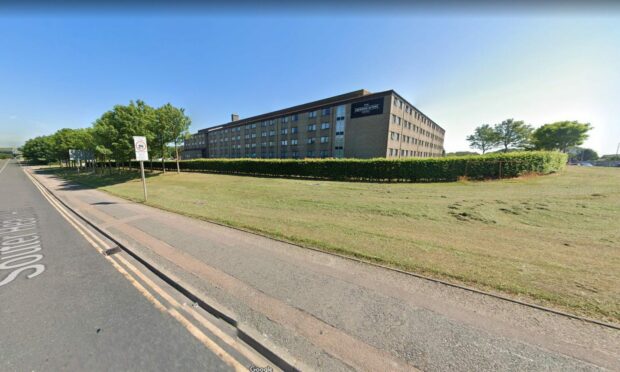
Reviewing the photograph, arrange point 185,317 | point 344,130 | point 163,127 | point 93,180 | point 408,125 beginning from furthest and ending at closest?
1. point 408,125
2. point 344,130
3. point 163,127
4. point 93,180
5. point 185,317

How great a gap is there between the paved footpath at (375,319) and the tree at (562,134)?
63.1 metres

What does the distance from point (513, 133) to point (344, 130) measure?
48557 millimetres

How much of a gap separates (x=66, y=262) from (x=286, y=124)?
41.8m

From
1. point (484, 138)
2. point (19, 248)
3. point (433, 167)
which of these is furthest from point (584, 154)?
point (19, 248)

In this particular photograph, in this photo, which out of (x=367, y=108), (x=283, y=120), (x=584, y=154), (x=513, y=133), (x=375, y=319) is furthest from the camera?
(x=584, y=154)

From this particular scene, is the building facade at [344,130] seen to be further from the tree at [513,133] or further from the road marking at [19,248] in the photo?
the road marking at [19,248]

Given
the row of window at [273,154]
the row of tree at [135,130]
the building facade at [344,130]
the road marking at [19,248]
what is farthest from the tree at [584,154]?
the road marking at [19,248]

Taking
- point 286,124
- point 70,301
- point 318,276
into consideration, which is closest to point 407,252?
point 318,276

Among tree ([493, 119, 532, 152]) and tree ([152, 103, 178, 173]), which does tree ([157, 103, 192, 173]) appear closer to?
tree ([152, 103, 178, 173])

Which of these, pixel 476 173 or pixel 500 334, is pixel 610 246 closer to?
pixel 500 334

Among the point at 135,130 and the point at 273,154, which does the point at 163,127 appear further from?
the point at 273,154

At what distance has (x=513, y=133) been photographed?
52812 mm

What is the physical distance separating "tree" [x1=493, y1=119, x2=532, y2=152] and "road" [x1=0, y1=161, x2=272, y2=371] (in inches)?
2899

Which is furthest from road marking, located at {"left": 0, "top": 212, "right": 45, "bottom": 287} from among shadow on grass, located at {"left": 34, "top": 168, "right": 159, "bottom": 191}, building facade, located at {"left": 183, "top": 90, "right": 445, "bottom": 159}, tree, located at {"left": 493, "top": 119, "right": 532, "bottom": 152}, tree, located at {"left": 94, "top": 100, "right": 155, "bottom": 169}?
tree, located at {"left": 493, "top": 119, "right": 532, "bottom": 152}
